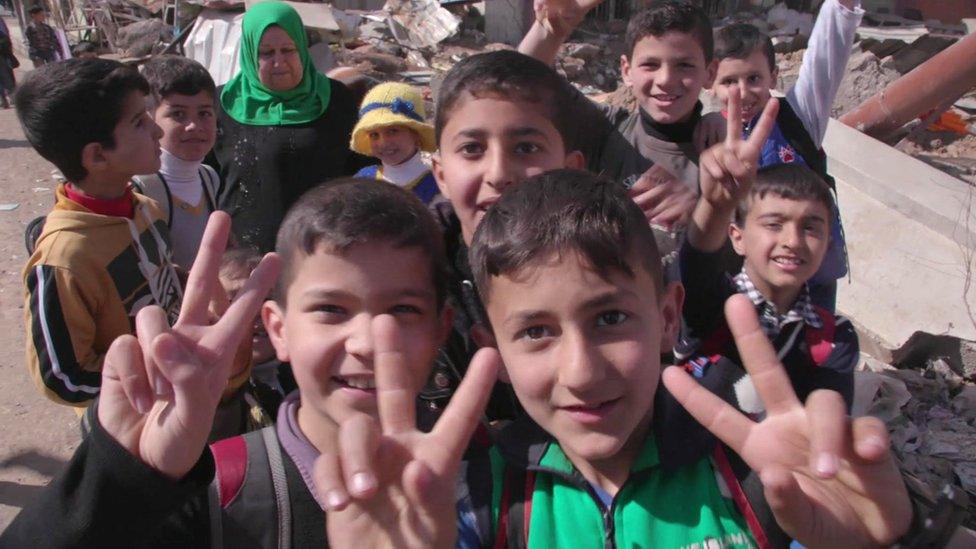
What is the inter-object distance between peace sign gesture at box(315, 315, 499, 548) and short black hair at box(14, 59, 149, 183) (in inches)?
63.4

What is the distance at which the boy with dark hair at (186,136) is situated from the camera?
269 centimetres

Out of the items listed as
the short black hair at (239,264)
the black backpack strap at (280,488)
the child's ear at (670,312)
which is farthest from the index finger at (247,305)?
the short black hair at (239,264)

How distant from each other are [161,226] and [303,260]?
1146mm

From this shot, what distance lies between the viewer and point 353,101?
3.35 meters

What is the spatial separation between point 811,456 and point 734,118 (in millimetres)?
861

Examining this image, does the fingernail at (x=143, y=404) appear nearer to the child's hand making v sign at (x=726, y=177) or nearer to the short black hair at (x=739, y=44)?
the child's hand making v sign at (x=726, y=177)

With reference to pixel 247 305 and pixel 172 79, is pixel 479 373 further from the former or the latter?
pixel 172 79

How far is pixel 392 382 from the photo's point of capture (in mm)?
1128

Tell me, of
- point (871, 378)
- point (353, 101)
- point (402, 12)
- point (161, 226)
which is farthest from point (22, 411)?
point (402, 12)

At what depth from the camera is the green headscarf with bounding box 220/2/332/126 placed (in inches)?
123

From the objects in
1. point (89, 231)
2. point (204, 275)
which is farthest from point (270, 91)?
point (204, 275)

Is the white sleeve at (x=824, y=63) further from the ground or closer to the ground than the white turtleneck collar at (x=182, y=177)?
further from the ground

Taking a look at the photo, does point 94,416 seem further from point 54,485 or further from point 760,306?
point 760,306

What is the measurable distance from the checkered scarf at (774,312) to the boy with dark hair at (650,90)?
351 mm
